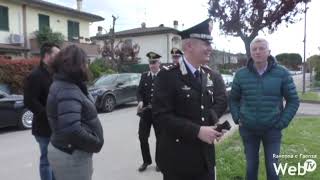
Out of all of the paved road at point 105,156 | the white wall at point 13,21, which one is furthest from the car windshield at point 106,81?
the white wall at point 13,21

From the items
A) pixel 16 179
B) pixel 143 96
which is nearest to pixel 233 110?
pixel 143 96

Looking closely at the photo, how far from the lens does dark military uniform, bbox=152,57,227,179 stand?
3518 millimetres

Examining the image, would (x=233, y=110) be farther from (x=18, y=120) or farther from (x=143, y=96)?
(x=18, y=120)

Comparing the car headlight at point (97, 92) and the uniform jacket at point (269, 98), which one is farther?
the car headlight at point (97, 92)

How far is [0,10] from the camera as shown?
2808 cm

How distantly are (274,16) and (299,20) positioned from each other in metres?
1.99

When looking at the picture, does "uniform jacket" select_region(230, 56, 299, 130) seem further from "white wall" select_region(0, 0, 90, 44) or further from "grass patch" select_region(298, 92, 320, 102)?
"white wall" select_region(0, 0, 90, 44)

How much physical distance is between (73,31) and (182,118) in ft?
107

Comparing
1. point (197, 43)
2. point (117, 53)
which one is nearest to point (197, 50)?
point (197, 43)

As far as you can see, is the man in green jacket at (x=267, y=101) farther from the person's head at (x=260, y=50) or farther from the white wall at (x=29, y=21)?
the white wall at (x=29, y=21)

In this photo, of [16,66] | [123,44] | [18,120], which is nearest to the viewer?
[18,120]

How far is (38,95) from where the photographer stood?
5188mm

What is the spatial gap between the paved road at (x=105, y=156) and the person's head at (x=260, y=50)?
271cm

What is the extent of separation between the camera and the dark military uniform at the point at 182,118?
138 inches
